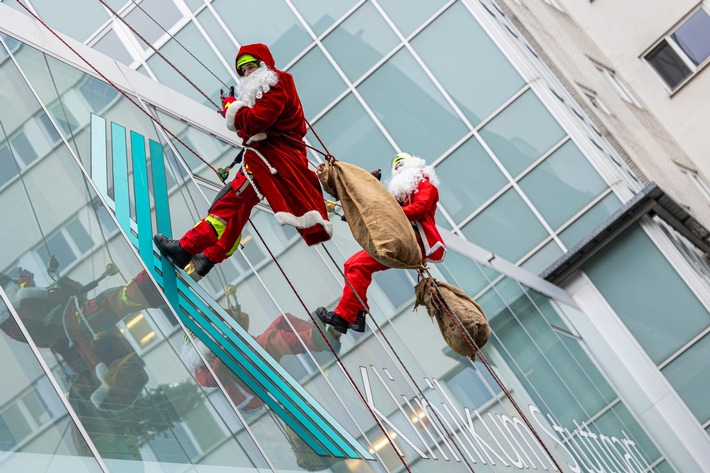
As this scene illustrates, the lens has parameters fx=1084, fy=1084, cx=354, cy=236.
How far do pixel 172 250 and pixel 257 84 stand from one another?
119 centimetres

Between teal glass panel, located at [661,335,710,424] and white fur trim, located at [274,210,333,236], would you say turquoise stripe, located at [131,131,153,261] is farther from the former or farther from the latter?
teal glass panel, located at [661,335,710,424]

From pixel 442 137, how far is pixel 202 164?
31.8 ft

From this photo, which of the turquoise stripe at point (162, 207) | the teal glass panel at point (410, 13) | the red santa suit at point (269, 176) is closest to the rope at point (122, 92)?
the turquoise stripe at point (162, 207)

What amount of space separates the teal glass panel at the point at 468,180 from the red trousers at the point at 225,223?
411 inches

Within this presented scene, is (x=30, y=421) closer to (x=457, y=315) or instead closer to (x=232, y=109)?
(x=232, y=109)

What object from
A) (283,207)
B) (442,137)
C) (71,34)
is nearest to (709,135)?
(442,137)

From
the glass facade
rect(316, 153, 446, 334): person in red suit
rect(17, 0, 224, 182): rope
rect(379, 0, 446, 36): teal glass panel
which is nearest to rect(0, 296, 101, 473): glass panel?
the glass facade

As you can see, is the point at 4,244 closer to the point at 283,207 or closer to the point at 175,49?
the point at 283,207

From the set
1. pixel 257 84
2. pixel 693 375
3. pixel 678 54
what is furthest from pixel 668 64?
pixel 257 84

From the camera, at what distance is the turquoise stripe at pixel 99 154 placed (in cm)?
691

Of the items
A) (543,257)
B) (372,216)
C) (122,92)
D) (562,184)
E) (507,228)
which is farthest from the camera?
(507,228)

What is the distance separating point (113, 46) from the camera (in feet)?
62.4

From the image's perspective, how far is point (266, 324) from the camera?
317 inches

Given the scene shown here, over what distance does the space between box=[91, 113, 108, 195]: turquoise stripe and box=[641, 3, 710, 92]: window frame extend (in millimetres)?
18054
